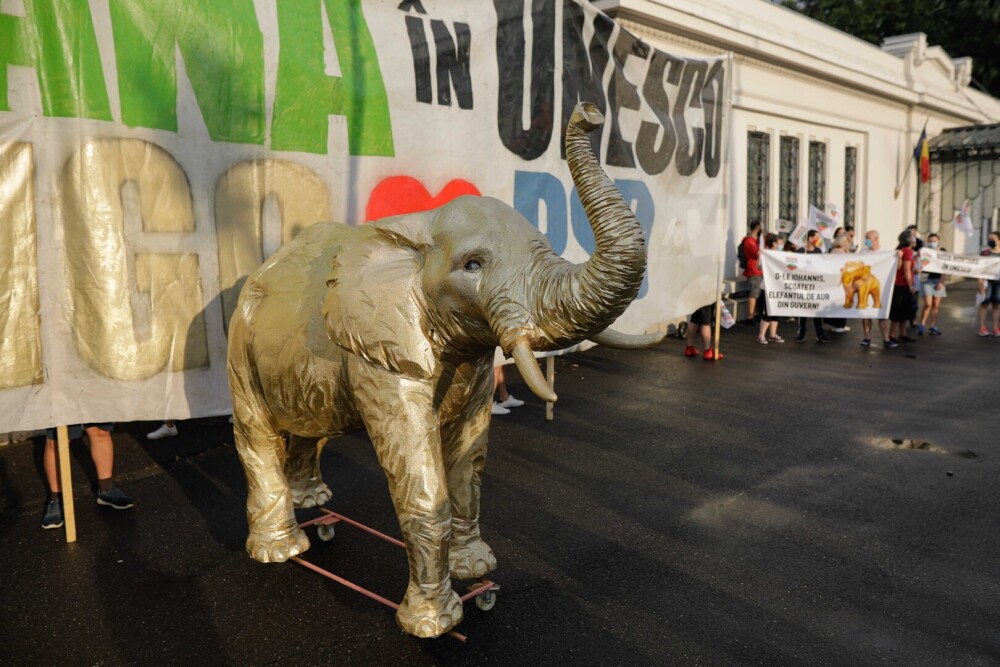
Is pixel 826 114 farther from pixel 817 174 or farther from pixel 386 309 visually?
pixel 386 309

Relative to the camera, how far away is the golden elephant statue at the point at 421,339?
2.64 m

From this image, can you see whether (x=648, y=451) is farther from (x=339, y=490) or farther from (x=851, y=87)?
(x=851, y=87)

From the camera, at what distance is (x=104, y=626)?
355cm

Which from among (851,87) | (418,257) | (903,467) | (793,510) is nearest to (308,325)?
(418,257)

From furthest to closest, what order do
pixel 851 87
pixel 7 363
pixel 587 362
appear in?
pixel 851 87 → pixel 587 362 → pixel 7 363

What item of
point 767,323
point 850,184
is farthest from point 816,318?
point 850,184

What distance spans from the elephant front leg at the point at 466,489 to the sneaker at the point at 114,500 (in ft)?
Result: 8.28

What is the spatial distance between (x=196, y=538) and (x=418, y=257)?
2.49m

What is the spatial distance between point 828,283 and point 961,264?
8.57 ft

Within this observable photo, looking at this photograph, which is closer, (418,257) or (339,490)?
(418,257)

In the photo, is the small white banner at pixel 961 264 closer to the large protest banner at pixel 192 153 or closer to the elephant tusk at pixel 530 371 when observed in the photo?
the large protest banner at pixel 192 153

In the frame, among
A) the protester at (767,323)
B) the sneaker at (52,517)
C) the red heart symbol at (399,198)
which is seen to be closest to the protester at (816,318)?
the protester at (767,323)

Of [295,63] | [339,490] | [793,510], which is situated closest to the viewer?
[295,63]

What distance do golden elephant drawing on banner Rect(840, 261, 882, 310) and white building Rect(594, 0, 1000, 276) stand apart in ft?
9.69
